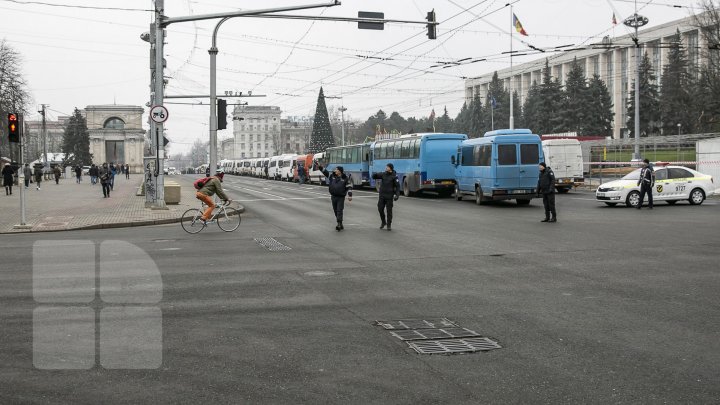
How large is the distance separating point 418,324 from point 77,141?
123 metres

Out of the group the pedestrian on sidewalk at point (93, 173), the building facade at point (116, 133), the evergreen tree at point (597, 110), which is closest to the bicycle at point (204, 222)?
the pedestrian on sidewalk at point (93, 173)

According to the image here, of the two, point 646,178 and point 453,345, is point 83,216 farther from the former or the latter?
point 453,345

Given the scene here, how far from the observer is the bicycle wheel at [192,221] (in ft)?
63.0

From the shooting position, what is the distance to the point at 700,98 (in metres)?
70.0

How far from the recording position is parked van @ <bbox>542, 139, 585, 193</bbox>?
1521 inches

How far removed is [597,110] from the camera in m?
92.6

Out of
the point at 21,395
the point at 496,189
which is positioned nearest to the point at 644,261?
the point at 21,395

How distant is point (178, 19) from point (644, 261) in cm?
1703

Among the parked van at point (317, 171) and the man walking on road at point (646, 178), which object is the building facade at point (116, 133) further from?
the man walking on road at point (646, 178)

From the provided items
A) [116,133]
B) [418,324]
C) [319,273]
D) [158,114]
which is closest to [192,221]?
[158,114]

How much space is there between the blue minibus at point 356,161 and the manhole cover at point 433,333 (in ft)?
134

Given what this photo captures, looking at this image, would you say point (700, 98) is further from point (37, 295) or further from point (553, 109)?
point (37, 295)

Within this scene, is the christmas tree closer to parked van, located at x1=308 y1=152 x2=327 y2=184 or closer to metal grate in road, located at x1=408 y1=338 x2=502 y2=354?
parked van, located at x1=308 y1=152 x2=327 y2=184

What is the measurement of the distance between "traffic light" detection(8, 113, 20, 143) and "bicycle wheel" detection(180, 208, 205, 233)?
616cm
